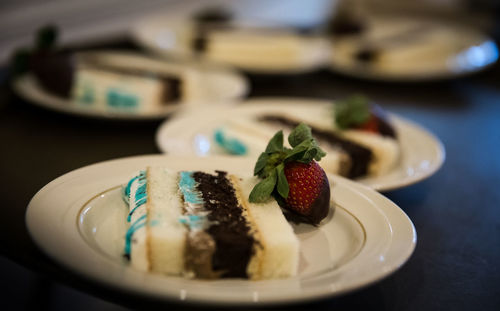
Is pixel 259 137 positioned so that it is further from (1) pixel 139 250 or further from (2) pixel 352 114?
(1) pixel 139 250

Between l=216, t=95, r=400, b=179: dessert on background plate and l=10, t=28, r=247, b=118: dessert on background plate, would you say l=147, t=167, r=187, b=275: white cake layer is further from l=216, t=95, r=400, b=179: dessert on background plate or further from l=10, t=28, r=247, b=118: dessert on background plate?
l=10, t=28, r=247, b=118: dessert on background plate

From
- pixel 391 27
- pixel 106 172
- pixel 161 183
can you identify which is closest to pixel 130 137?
pixel 106 172

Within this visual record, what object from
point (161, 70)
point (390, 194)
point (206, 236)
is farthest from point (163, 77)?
point (206, 236)

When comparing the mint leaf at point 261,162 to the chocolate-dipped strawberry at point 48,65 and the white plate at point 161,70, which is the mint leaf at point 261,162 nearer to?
the white plate at point 161,70

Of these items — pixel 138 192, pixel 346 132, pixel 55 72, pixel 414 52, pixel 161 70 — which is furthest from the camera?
pixel 414 52

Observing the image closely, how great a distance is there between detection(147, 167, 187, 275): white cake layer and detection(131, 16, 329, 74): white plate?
1190 mm

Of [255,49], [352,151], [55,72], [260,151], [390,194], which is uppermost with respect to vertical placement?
[55,72]

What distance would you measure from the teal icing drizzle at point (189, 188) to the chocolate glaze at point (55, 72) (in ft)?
2.56

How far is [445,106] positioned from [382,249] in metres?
1.32

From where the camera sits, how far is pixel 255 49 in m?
2.22

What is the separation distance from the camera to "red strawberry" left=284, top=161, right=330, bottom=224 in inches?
37.7

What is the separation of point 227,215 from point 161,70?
1.15m

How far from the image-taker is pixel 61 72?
163cm

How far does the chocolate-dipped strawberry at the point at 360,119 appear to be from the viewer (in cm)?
145
